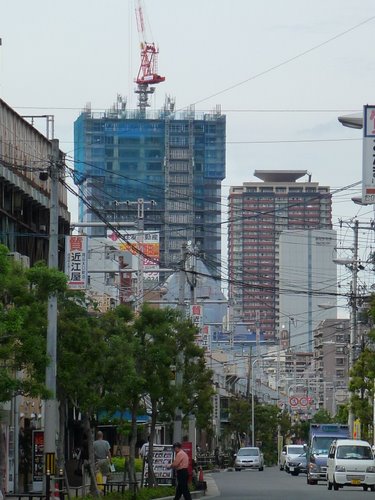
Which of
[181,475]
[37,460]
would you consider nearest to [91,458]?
[181,475]

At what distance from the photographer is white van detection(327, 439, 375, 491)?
172 ft

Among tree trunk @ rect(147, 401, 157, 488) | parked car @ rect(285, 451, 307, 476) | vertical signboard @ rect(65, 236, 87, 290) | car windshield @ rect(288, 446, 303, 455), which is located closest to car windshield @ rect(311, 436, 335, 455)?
parked car @ rect(285, 451, 307, 476)

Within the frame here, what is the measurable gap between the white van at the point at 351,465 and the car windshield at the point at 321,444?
12.4 metres

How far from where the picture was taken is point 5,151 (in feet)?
164

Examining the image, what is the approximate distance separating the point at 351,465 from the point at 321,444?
15.1 metres

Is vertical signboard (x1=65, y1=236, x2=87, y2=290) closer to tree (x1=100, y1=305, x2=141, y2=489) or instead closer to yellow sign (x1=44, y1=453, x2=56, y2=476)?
tree (x1=100, y1=305, x2=141, y2=489)

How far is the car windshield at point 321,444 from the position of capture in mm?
66562

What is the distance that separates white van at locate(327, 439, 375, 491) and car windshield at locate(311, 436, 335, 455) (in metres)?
12.4

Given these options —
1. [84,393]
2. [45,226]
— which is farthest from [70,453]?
[84,393]

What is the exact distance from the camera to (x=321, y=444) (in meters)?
67.6

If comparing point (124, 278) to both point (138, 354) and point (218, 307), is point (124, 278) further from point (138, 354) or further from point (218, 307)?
point (218, 307)

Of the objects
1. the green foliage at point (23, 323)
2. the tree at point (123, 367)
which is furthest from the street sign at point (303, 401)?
the green foliage at point (23, 323)

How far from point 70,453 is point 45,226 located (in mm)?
9354

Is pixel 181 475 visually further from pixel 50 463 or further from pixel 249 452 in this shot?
pixel 249 452
